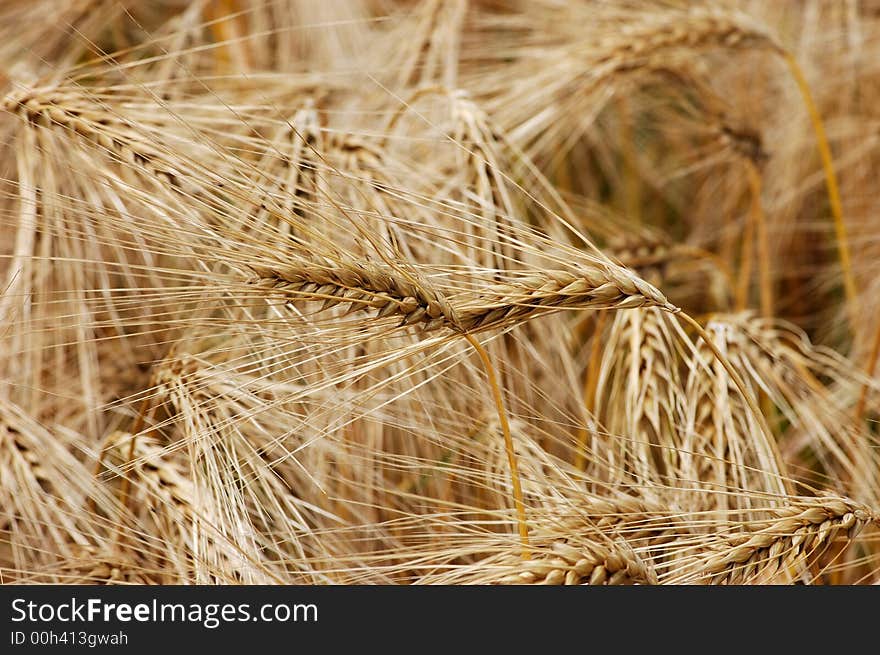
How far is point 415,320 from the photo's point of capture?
1.97ft

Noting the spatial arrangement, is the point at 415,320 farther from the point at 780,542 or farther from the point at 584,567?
the point at 780,542

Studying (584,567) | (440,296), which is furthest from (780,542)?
(440,296)

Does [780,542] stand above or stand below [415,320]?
below

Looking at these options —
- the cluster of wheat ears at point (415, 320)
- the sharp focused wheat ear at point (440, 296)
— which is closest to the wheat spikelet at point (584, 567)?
the cluster of wheat ears at point (415, 320)

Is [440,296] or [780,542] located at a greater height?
[440,296]

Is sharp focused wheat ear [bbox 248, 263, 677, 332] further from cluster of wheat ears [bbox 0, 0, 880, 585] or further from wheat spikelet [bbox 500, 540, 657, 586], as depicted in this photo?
wheat spikelet [bbox 500, 540, 657, 586]

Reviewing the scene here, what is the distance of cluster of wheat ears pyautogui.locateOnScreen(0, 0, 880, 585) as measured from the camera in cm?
63

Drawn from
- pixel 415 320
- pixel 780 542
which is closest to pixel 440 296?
pixel 415 320

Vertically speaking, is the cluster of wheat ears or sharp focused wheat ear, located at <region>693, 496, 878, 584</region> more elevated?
the cluster of wheat ears

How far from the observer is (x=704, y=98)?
1213 mm

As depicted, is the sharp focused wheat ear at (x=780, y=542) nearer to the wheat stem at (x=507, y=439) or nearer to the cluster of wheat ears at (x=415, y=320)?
the cluster of wheat ears at (x=415, y=320)

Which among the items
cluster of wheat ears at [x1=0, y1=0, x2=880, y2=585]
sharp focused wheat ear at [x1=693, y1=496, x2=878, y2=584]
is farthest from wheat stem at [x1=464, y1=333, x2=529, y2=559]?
sharp focused wheat ear at [x1=693, y1=496, x2=878, y2=584]
